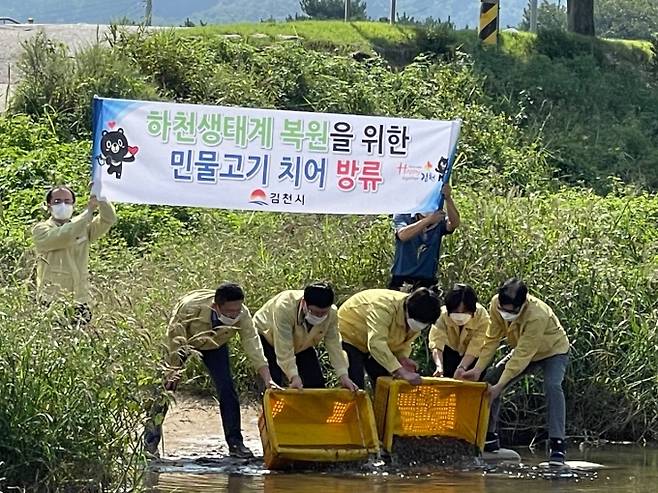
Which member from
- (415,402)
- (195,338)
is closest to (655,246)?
(415,402)

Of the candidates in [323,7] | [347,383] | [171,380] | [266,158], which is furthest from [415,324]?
[323,7]

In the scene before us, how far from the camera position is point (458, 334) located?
10586 millimetres

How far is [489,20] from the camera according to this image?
23719 millimetres

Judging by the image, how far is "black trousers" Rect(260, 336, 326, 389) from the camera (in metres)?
10.3

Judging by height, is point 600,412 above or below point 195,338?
below

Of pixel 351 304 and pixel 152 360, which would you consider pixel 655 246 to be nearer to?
pixel 351 304

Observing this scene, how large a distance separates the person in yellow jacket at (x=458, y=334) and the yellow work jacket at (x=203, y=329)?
4.99 ft

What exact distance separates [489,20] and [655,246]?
1097cm

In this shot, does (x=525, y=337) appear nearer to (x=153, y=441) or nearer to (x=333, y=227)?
(x=153, y=441)

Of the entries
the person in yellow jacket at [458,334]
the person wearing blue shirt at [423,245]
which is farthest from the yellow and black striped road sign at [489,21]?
the person in yellow jacket at [458,334]

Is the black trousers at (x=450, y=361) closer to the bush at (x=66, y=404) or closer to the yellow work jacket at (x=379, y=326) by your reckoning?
the yellow work jacket at (x=379, y=326)

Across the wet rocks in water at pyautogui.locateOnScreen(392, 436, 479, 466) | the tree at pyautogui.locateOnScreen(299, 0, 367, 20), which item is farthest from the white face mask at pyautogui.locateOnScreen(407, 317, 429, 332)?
the tree at pyautogui.locateOnScreen(299, 0, 367, 20)

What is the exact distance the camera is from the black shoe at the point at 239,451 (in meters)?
10.1

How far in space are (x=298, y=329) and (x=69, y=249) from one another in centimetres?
203
